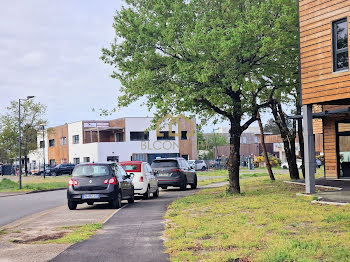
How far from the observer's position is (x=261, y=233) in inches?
384

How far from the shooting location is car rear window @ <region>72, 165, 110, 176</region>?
693 inches

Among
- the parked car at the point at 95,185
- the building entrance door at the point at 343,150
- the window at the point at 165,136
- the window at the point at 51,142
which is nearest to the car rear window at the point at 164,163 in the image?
the building entrance door at the point at 343,150

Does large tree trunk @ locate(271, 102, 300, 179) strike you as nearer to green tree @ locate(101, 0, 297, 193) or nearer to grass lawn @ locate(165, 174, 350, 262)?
green tree @ locate(101, 0, 297, 193)

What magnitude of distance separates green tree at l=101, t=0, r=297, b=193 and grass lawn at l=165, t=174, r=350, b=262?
5026 mm

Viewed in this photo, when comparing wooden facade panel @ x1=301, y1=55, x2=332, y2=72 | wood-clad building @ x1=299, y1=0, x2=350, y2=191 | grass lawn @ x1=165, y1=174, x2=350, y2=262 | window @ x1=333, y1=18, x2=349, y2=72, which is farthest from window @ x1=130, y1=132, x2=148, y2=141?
grass lawn @ x1=165, y1=174, x2=350, y2=262

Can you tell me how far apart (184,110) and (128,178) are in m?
3.38

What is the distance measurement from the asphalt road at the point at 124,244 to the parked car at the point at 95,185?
351cm

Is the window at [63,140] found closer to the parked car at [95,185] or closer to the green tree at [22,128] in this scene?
the green tree at [22,128]

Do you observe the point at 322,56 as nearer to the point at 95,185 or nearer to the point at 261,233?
the point at 95,185

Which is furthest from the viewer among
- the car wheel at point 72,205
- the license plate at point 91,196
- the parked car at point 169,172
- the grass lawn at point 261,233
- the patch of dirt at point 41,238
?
the parked car at point 169,172

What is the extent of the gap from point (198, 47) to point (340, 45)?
4640mm

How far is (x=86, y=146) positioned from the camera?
249 feet

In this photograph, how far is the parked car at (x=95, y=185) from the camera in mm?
17297

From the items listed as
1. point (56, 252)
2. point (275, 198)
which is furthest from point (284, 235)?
point (275, 198)
